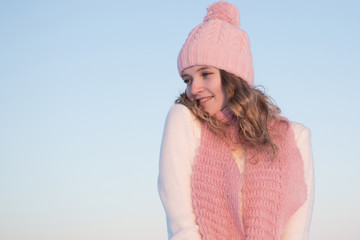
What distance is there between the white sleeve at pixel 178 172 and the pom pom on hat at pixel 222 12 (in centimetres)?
61

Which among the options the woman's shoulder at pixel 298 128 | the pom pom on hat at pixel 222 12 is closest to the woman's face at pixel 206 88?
the pom pom on hat at pixel 222 12

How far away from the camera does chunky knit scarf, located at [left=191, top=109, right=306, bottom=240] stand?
10.2 feet

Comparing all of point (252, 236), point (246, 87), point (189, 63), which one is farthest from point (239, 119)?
point (252, 236)

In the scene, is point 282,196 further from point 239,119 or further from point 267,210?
point 239,119

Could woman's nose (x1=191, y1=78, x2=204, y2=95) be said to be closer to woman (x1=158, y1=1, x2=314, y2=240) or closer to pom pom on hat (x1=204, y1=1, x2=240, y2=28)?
woman (x1=158, y1=1, x2=314, y2=240)

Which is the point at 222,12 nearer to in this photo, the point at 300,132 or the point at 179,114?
the point at 179,114

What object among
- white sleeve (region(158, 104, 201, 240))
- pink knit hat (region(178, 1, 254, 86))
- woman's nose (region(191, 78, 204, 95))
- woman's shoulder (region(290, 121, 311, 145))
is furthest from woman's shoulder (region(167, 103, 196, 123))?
woman's shoulder (region(290, 121, 311, 145))

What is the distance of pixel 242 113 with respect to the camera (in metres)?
3.35

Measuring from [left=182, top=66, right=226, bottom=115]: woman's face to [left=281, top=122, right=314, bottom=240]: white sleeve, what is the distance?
0.58m

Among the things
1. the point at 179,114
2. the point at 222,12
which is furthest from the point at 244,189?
the point at 222,12

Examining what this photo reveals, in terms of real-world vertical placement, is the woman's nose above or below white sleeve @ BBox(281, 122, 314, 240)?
above

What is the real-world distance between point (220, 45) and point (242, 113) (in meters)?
0.40

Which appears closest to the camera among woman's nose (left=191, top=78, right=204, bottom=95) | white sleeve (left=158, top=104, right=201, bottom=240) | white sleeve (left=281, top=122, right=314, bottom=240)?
white sleeve (left=158, top=104, right=201, bottom=240)

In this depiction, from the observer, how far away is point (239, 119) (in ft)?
11.0
